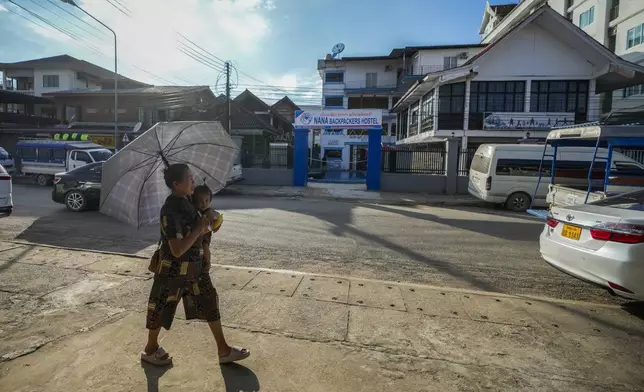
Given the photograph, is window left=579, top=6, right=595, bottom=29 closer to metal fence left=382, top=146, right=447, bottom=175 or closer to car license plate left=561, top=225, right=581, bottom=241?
metal fence left=382, top=146, right=447, bottom=175

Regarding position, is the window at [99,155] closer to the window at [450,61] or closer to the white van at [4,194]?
the white van at [4,194]

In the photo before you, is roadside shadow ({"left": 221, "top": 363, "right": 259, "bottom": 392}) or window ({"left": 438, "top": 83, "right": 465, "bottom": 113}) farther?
window ({"left": 438, "top": 83, "right": 465, "bottom": 113})

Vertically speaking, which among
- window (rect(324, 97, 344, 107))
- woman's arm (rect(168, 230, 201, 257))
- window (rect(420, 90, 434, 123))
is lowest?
woman's arm (rect(168, 230, 201, 257))

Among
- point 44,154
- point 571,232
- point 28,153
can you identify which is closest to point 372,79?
point 44,154

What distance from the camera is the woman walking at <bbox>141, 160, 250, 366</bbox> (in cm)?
256

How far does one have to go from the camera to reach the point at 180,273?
2.70m

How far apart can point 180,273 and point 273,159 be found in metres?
17.1

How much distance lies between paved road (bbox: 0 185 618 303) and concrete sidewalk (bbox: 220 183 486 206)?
10.9ft

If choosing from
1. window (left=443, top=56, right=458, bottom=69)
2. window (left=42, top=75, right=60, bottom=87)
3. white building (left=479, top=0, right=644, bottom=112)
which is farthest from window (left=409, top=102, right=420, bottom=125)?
window (left=42, top=75, right=60, bottom=87)

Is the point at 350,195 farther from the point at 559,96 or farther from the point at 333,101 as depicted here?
the point at 333,101

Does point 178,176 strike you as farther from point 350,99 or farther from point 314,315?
point 350,99

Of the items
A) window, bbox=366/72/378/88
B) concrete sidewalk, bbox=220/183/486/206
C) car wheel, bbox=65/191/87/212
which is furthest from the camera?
window, bbox=366/72/378/88

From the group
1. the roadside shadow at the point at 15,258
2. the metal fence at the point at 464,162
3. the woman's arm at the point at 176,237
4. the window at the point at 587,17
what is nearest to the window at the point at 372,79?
the window at the point at 587,17

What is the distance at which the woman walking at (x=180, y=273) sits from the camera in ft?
8.41
